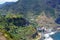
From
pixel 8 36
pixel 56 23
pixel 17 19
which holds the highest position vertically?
pixel 8 36

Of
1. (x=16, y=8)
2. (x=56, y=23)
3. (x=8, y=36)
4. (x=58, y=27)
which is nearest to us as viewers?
(x=8, y=36)

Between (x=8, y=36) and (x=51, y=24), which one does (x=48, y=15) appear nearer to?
(x=51, y=24)

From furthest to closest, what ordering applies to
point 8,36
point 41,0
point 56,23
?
point 41,0
point 56,23
point 8,36

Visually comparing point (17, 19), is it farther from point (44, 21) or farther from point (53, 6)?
point (53, 6)

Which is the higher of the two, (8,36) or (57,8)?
(8,36)

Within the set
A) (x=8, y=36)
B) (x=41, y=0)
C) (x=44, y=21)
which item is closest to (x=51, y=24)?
(x=44, y=21)

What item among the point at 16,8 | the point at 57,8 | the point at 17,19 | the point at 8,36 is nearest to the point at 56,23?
the point at 57,8

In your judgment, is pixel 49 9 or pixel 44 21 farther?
pixel 49 9
